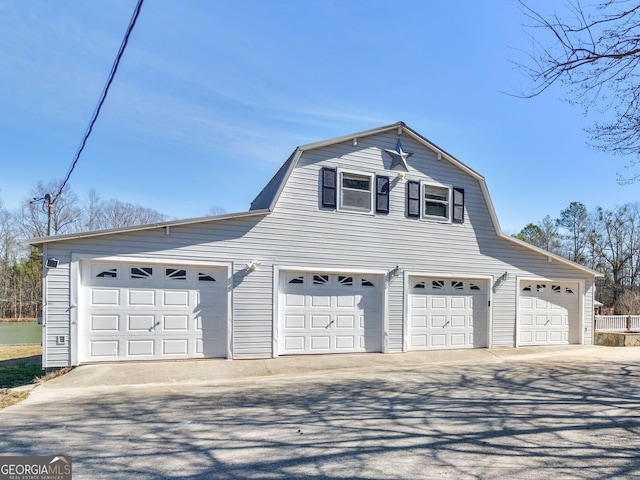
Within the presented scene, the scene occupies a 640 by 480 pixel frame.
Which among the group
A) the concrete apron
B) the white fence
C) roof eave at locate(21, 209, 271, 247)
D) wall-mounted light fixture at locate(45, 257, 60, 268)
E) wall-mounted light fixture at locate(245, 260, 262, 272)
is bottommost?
the white fence

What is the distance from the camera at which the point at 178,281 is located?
27.3 feet

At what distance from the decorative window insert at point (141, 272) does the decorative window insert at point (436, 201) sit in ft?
24.5

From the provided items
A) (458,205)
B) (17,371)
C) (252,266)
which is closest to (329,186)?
(252,266)

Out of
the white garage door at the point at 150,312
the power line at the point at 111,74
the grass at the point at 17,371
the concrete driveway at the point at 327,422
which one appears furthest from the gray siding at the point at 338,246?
the power line at the point at 111,74

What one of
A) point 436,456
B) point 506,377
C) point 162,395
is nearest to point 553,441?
point 436,456

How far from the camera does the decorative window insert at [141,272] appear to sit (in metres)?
8.04

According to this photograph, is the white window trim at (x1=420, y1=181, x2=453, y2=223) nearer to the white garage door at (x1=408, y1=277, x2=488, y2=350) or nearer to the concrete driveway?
the white garage door at (x1=408, y1=277, x2=488, y2=350)

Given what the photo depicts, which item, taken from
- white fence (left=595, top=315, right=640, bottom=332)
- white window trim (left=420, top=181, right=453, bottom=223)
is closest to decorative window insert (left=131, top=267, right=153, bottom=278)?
white window trim (left=420, top=181, right=453, bottom=223)

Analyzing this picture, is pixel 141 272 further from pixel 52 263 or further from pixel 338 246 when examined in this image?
pixel 338 246

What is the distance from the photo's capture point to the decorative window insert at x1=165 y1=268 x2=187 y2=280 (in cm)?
828

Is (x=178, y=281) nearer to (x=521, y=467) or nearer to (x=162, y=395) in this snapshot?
(x=162, y=395)

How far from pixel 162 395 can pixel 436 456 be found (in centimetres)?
451

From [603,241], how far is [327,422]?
38914mm

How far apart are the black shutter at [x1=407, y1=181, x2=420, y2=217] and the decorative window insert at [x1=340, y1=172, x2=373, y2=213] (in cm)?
120
